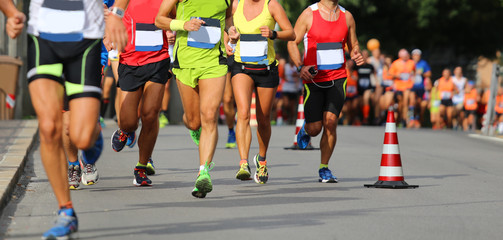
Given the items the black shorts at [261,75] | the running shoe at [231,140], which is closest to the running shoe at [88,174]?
the black shorts at [261,75]

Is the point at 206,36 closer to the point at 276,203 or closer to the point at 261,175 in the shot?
the point at 276,203

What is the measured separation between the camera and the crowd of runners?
6461 mm

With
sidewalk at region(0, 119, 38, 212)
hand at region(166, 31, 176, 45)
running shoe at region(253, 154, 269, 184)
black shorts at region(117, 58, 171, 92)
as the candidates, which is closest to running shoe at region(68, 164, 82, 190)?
sidewalk at region(0, 119, 38, 212)

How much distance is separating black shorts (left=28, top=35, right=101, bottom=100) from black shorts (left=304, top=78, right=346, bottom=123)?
4137mm

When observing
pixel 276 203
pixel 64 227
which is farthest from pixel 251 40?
pixel 64 227

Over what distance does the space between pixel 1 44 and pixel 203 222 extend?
1483 cm

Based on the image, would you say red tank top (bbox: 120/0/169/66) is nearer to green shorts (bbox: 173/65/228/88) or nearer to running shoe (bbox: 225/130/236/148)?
green shorts (bbox: 173/65/228/88)

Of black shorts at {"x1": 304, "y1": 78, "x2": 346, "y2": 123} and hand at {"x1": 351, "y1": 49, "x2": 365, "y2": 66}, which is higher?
hand at {"x1": 351, "y1": 49, "x2": 365, "y2": 66}

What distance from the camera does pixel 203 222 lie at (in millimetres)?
7195

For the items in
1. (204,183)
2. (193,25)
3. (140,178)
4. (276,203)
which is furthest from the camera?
(140,178)

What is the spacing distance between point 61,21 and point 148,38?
2829mm

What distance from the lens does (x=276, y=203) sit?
843 centimetres

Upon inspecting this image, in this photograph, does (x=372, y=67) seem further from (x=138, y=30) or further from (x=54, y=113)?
(x=54, y=113)

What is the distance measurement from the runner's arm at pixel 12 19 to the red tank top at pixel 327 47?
4.48 meters
